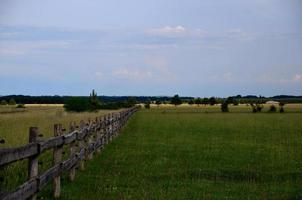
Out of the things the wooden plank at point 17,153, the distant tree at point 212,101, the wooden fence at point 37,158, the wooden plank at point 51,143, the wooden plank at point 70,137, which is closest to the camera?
the wooden plank at point 17,153

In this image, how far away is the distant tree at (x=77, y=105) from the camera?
88.8 meters

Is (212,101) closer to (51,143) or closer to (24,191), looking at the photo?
(51,143)

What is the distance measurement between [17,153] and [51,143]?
8.44 ft

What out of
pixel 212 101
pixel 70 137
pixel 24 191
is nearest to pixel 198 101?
pixel 212 101

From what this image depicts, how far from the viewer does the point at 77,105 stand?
89938 mm

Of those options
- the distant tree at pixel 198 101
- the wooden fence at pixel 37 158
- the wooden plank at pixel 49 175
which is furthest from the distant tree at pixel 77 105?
the distant tree at pixel 198 101

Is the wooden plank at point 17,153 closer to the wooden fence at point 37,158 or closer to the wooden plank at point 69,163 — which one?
the wooden fence at point 37,158

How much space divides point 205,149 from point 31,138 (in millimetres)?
14167

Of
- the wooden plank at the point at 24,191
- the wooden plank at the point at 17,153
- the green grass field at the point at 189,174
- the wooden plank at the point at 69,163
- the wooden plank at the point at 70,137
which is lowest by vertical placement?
the green grass field at the point at 189,174

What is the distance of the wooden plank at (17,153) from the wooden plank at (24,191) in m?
0.34

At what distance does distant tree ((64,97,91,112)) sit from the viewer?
3494 inches

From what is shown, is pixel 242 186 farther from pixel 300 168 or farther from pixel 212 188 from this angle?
pixel 300 168

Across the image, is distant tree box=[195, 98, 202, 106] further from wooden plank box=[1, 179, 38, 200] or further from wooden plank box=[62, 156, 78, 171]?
wooden plank box=[1, 179, 38, 200]

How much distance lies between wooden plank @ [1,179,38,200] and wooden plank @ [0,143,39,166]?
34cm
